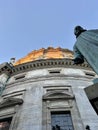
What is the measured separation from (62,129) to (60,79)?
6.11 metres

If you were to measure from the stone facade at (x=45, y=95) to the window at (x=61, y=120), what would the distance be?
0.18 ft

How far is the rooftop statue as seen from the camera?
12.2ft

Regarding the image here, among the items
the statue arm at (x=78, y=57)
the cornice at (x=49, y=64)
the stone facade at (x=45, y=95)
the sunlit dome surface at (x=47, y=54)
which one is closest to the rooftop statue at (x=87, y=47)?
the statue arm at (x=78, y=57)

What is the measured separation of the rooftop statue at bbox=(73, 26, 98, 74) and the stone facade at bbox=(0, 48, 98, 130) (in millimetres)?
2468

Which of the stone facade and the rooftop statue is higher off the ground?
the stone facade

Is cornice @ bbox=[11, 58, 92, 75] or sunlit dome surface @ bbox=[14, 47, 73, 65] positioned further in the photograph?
sunlit dome surface @ bbox=[14, 47, 73, 65]

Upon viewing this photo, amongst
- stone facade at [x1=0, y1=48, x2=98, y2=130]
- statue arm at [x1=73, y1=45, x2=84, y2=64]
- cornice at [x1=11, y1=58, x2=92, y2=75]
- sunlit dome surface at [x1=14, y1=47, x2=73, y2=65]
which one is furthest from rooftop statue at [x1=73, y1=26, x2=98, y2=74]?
sunlit dome surface at [x1=14, y1=47, x2=73, y2=65]

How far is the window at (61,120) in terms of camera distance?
32.3 ft

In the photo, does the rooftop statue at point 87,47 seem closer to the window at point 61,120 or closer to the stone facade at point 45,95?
the stone facade at point 45,95

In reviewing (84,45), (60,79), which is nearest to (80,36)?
(84,45)

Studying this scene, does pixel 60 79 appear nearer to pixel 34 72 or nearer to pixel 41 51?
pixel 34 72

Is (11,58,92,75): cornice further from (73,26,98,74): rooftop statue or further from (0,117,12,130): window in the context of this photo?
(73,26,98,74): rooftop statue

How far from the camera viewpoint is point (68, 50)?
87.2ft

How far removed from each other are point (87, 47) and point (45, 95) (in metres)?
8.72
